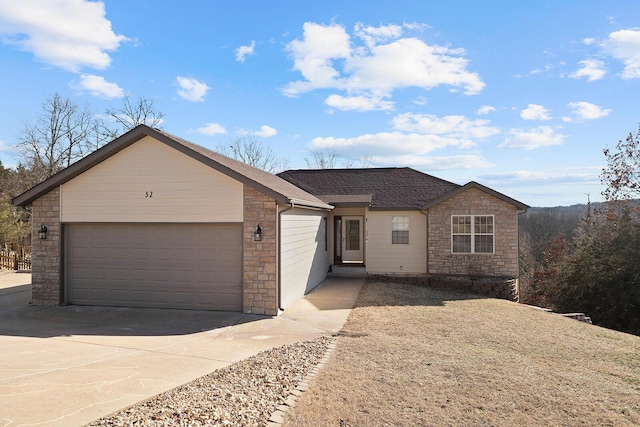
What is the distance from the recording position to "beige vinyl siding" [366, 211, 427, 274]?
1662 centimetres

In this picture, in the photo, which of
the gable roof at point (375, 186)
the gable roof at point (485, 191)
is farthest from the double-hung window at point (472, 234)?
the gable roof at point (375, 186)

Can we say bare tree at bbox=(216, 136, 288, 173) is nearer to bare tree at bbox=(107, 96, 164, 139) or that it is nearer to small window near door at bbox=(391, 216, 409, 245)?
bare tree at bbox=(107, 96, 164, 139)

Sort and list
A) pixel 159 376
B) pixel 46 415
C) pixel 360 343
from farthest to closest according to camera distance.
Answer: pixel 360 343 < pixel 159 376 < pixel 46 415

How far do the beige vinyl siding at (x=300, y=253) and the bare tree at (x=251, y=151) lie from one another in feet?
80.6

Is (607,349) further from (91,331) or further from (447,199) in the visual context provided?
(91,331)

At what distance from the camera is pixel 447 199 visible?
52.2 feet

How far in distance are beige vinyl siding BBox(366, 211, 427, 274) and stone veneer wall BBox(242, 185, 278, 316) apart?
25.4 ft

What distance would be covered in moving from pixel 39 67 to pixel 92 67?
87.3 inches

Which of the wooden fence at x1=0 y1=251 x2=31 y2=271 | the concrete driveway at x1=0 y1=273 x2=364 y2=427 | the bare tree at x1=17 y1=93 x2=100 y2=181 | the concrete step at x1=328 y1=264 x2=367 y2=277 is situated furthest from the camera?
the bare tree at x1=17 y1=93 x2=100 y2=181

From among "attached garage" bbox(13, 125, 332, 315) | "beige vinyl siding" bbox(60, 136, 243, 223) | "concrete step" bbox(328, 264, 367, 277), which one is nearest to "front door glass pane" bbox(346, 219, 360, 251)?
"concrete step" bbox(328, 264, 367, 277)

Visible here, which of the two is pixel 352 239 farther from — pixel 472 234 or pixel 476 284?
pixel 476 284

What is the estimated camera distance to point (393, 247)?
16875 mm

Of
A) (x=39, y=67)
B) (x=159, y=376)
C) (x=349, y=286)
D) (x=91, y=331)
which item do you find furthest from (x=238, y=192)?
(x=39, y=67)

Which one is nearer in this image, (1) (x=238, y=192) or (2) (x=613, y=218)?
(1) (x=238, y=192)
